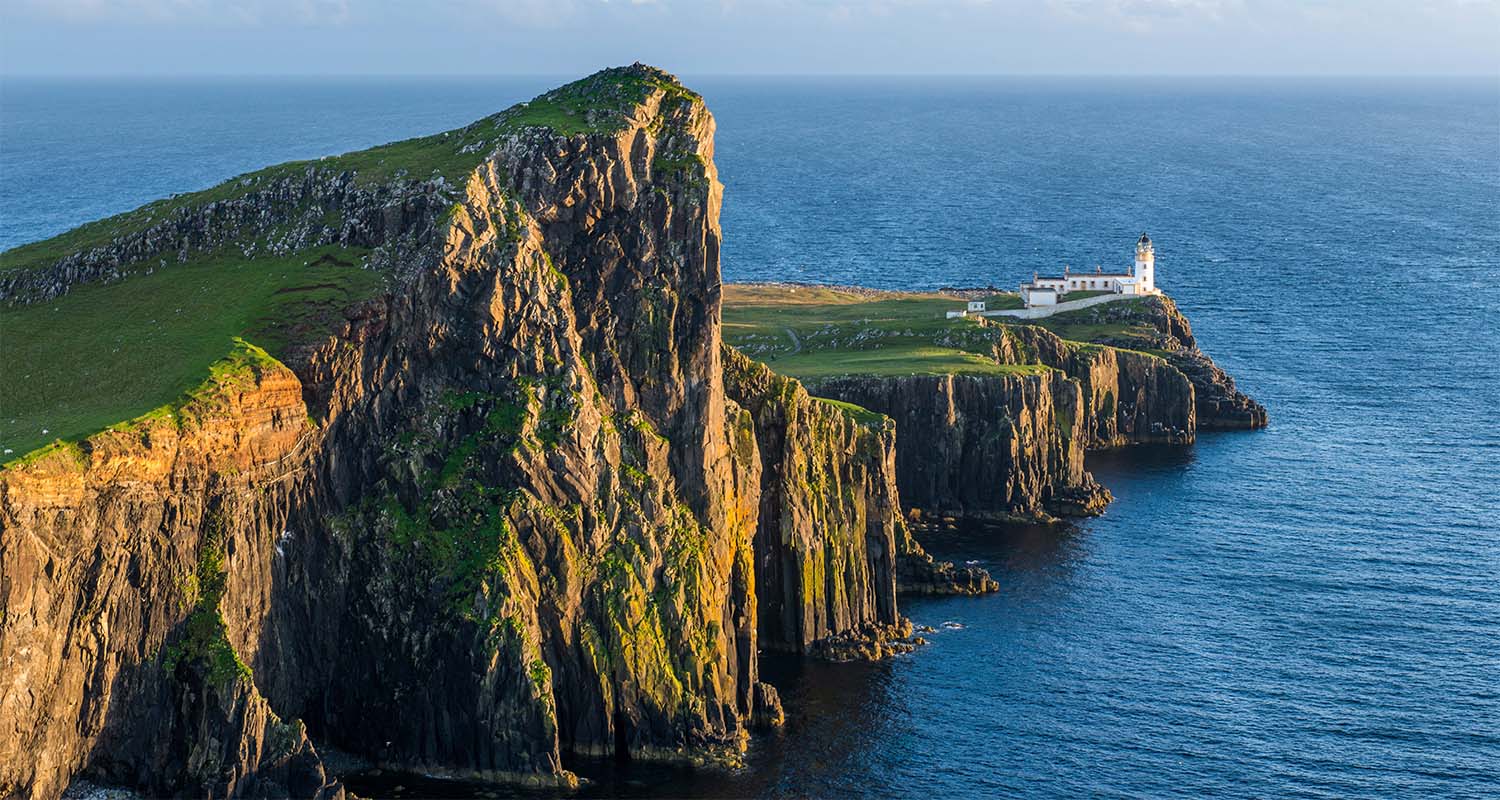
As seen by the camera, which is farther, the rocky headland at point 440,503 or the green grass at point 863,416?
the green grass at point 863,416

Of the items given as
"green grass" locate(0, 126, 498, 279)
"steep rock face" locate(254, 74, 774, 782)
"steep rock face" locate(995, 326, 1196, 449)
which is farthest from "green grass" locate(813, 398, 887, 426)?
"steep rock face" locate(995, 326, 1196, 449)

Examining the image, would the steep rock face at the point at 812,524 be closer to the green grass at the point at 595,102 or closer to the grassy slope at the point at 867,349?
the green grass at the point at 595,102

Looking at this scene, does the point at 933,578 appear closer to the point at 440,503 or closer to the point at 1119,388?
the point at 440,503

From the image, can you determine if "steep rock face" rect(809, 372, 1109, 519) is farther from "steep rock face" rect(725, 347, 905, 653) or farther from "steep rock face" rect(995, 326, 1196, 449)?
"steep rock face" rect(725, 347, 905, 653)

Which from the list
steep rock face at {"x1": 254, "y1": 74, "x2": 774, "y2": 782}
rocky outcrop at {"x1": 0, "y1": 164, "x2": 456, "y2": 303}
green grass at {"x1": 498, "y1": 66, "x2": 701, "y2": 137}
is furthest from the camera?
green grass at {"x1": 498, "y1": 66, "x2": 701, "y2": 137}

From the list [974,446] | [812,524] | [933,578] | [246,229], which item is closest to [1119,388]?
[974,446]

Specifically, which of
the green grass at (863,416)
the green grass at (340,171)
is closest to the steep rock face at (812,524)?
the green grass at (863,416)
